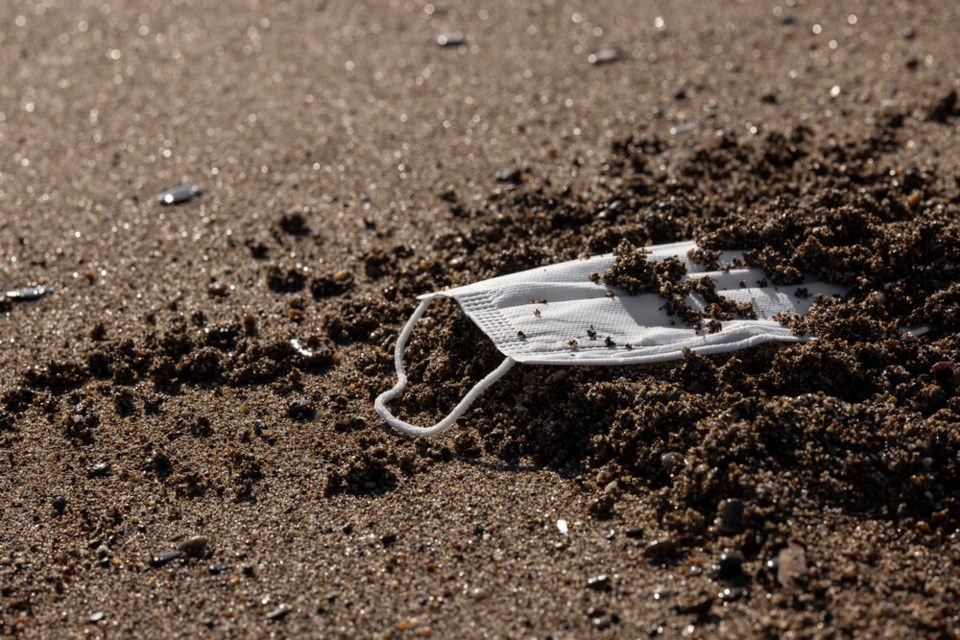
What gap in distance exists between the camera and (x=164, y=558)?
299 centimetres

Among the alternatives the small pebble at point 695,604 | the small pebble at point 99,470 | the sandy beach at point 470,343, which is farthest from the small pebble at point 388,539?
the small pebble at point 99,470

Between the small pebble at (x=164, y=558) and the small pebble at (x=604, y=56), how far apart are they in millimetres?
3610

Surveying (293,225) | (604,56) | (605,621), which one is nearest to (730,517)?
(605,621)

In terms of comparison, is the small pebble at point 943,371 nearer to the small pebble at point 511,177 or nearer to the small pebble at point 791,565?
the small pebble at point 791,565

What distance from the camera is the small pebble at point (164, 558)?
9.77 feet

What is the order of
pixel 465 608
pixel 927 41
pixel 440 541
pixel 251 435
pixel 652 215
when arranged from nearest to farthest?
pixel 465 608 < pixel 440 541 < pixel 251 435 < pixel 652 215 < pixel 927 41

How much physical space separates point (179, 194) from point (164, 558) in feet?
7.36

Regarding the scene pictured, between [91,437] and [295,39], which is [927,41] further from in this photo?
[91,437]

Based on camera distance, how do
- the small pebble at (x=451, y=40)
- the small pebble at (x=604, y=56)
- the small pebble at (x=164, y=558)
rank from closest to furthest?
the small pebble at (x=164, y=558), the small pebble at (x=604, y=56), the small pebble at (x=451, y=40)

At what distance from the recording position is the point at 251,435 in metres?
3.42

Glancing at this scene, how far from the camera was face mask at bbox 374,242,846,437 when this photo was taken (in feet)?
11.0

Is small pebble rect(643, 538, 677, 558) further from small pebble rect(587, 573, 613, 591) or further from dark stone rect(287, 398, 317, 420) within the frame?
dark stone rect(287, 398, 317, 420)

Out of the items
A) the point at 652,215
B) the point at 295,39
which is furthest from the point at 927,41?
the point at 295,39

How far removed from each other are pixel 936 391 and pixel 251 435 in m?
2.00
